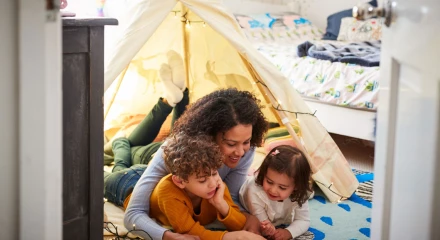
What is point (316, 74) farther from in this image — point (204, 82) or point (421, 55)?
point (421, 55)

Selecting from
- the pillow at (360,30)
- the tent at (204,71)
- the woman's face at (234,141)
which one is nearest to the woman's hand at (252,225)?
the woman's face at (234,141)

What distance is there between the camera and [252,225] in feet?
7.19

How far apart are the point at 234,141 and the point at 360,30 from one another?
117 inches

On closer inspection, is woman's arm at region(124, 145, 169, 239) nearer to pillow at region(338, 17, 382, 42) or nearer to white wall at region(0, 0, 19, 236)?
white wall at region(0, 0, 19, 236)

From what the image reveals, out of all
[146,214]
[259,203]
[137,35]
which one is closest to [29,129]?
[146,214]

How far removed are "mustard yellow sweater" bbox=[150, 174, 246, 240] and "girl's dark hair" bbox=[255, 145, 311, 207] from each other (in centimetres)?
18

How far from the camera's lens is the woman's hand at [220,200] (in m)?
2.08

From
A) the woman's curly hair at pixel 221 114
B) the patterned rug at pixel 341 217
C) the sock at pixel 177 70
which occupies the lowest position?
the patterned rug at pixel 341 217

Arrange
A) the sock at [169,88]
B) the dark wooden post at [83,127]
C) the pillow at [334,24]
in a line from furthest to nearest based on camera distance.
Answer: the pillow at [334,24] < the sock at [169,88] < the dark wooden post at [83,127]

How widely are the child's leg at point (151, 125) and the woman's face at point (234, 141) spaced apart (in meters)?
0.76

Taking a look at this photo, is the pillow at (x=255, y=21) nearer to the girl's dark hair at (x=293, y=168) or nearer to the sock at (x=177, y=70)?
the sock at (x=177, y=70)

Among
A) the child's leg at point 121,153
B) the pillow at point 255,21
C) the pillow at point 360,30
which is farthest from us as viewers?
the pillow at point 255,21

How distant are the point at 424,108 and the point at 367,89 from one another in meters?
2.76

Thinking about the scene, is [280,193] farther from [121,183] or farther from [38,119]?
[38,119]
